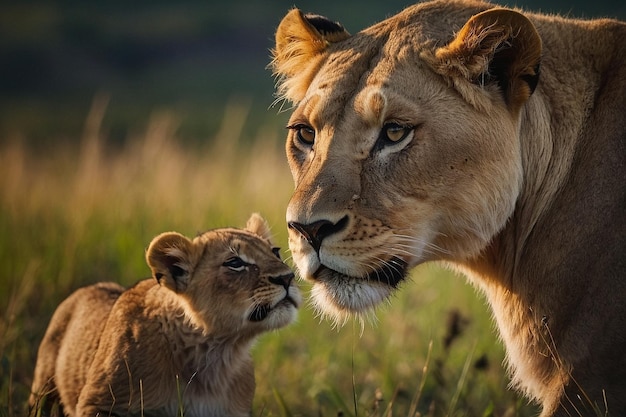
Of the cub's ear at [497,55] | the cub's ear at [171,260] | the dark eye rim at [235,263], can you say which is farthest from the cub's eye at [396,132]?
the cub's ear at [171,260]

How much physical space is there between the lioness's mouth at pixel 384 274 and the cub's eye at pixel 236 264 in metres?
0.74

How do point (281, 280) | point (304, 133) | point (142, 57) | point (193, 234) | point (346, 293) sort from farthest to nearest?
1. point (142, 57)
2. point (193, 234)
3. point (281, 280)
4. point (304, 133)
5. point (346, 293)

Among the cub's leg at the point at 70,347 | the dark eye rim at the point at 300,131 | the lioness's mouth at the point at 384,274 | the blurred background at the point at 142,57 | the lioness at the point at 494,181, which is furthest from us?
the blurred background at the point at 142,57

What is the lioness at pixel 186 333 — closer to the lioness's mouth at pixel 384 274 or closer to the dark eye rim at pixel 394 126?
the lioness's mouth at pixel 384 274

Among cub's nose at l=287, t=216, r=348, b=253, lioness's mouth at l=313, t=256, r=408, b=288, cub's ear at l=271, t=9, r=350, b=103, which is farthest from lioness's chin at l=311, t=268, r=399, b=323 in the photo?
cub's ear at l=271, t=9, r=350, b=103

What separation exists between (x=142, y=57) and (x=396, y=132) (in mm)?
31522

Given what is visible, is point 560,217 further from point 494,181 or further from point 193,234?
point 193,234

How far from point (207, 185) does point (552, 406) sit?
732 centimetres

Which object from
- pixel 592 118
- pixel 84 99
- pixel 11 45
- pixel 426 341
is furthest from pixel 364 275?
pixel 11 45

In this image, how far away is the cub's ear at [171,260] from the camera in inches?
174

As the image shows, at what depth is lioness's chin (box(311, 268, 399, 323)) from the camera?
3.79m

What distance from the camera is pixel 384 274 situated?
153 inches

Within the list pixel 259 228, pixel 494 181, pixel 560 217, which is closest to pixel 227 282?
pixel 259 228

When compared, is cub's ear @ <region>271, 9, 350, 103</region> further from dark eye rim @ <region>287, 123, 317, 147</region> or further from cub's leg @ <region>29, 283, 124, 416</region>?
cub's leg @ <region>29, 283, 124, 416</region>
